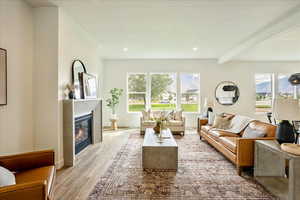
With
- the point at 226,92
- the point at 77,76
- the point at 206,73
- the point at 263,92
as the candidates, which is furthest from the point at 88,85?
the point at 263,92

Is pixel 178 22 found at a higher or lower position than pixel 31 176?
higher

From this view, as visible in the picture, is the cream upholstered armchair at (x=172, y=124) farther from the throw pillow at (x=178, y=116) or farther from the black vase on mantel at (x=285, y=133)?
the black vase on mantel at (x=285, y=133)

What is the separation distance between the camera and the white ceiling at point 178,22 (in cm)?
311

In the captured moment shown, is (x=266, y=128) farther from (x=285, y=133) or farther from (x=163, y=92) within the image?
(x=163, y=92)

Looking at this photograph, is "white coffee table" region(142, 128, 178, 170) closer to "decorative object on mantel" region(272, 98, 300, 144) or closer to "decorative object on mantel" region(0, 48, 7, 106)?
"decorative object on mantel" region(272, 98, 300, 144)

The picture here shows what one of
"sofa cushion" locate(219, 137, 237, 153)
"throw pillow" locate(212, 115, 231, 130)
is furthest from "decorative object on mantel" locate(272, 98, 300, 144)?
"throw pillow" locate(212, 115, 231, 130)

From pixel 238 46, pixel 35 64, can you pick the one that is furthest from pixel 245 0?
pixel 35 64

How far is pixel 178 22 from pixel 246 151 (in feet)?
9.11

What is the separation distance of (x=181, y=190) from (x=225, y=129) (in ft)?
8.28

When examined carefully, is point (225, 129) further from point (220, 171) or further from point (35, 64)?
point (35, 64)

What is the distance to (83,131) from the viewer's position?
4496 mm

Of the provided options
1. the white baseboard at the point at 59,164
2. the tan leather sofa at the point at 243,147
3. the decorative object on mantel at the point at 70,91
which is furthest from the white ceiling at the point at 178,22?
the white baseboard at the point at 59,164

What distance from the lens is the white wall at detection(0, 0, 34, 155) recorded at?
267 centimetres

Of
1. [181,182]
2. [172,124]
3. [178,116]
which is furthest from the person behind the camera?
[178,116]
